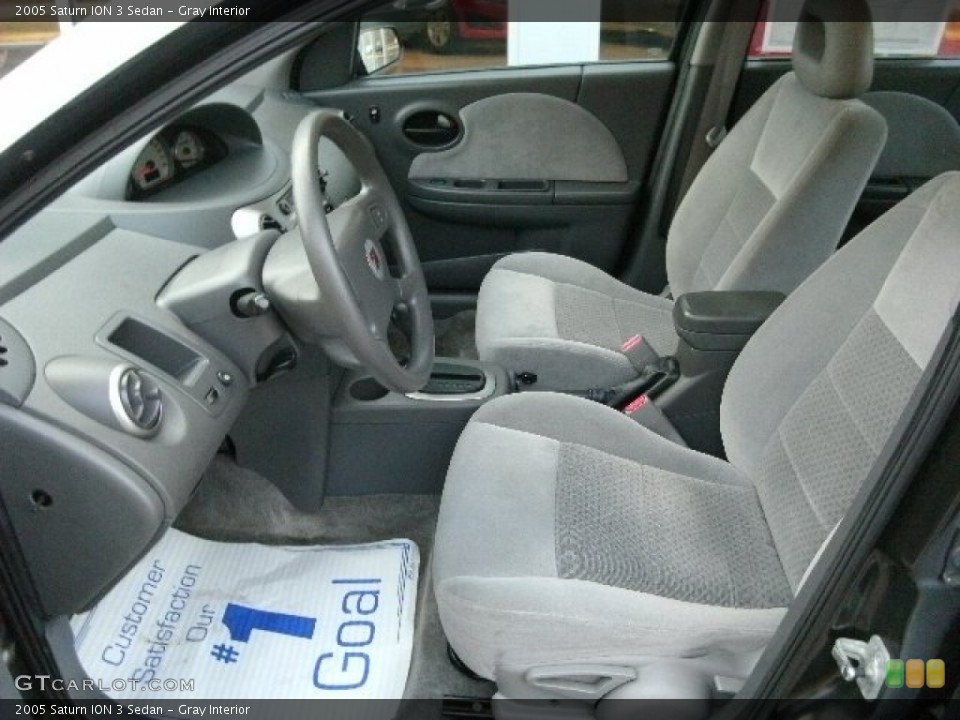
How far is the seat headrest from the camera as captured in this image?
5.25 ft

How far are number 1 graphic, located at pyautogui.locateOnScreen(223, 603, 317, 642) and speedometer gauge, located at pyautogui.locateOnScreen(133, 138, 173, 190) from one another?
85cm

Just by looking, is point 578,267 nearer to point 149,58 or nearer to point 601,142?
point 601,142

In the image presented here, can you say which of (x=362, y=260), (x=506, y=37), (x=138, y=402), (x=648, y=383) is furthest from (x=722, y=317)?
(x=506, y=37)

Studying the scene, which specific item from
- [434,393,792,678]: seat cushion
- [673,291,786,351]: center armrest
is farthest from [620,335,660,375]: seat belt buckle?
[434,393,792,678]: seat cushion

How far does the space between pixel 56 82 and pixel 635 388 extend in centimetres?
120

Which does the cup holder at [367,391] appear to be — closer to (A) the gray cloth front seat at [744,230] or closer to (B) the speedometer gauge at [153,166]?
(A) the gray cloth front seat at [744,230]

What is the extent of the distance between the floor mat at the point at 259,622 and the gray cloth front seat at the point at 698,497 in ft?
1.50

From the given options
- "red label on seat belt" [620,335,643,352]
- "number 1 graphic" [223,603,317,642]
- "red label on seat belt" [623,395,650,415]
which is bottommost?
"number 1 graphic" [223,603,317,642]

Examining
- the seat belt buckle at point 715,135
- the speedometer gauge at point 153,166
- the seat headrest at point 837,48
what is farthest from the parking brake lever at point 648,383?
the speedometer gauge at point 153,166

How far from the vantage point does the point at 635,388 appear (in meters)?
1.79

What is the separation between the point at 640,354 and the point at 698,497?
1.79ft

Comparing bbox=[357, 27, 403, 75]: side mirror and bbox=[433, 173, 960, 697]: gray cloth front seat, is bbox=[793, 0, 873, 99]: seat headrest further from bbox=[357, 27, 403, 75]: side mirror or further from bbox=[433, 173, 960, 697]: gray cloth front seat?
bbox=[357, 27, 403, 75]: side mirror

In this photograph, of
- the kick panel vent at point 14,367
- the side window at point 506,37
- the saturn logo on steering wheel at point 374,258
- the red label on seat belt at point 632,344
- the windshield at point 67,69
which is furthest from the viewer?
the side window at point 506,37

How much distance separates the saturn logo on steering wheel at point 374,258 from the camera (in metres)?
1.34
